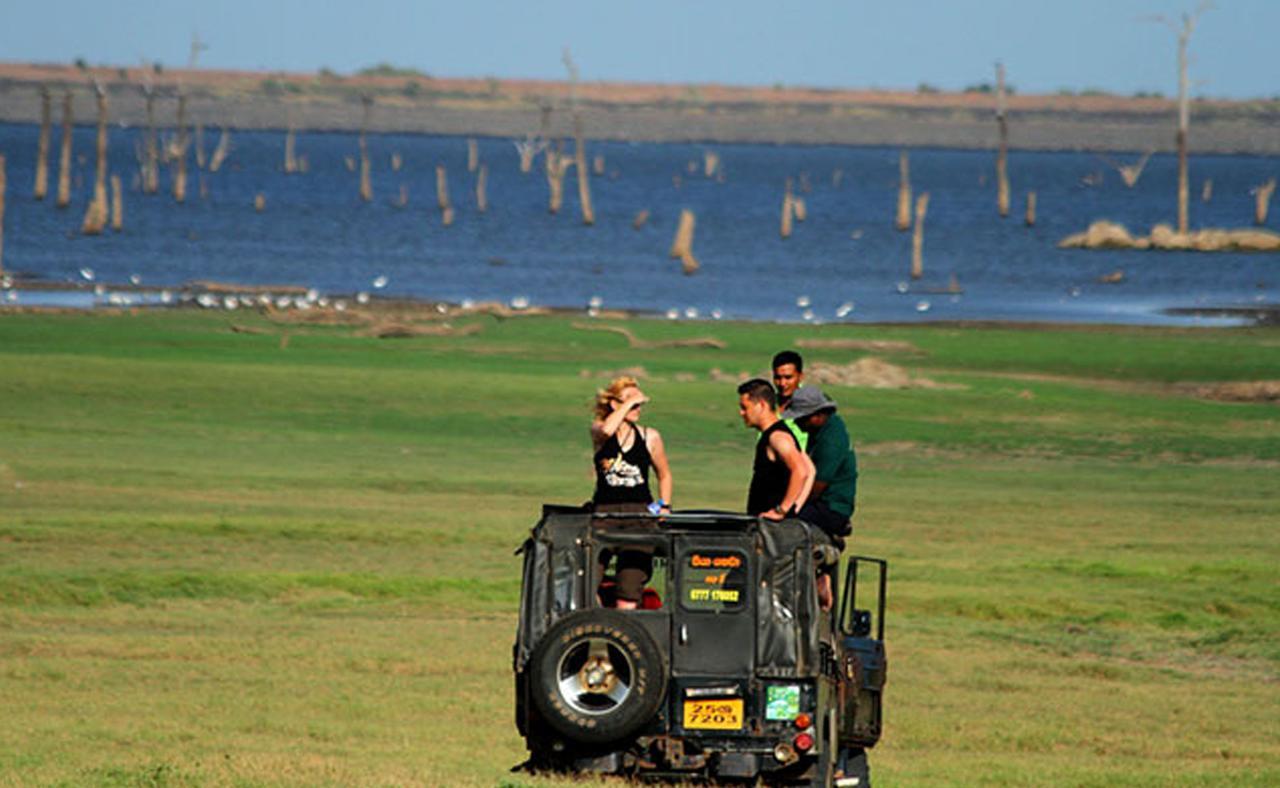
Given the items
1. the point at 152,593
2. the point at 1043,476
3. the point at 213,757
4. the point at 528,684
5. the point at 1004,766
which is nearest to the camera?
the point at 528,684

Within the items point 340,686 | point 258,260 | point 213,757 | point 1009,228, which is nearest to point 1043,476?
point 340,686

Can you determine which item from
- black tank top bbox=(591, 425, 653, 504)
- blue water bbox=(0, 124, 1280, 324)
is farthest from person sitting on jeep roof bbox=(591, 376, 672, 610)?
blue water bbox=(0, 124, 1280, 324)

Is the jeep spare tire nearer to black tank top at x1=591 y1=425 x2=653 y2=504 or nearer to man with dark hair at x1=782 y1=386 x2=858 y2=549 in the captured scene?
black tank top at x1=591 y1=425 x2=653 y2=504

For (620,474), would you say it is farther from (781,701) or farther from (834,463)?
(781,701)

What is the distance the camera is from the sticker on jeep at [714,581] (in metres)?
10.9

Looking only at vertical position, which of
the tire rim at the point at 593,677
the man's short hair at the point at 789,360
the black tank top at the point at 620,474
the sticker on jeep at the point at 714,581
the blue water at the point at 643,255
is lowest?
the tire rim at the point at 593,677

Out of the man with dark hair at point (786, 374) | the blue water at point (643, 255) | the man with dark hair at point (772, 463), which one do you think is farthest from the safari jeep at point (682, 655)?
the blue water at point (643, 255)

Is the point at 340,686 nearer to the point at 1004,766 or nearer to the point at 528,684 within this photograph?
the point at 1004,766

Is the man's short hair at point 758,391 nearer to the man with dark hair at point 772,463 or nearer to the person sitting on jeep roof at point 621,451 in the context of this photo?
the man with dark hair at point 772,463

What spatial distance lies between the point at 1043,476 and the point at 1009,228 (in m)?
102

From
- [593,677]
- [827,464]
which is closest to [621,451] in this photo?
[827,464]

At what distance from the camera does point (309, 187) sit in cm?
16812

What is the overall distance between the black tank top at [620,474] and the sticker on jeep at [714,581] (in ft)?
4.40

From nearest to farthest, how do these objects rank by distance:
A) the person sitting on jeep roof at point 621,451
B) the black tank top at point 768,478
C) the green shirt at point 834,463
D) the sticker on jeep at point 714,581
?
1. the sticker on jeep at point 714,581
2. the black tank top at point 768,478
3. the person sitting on jeep roof at point 621,451
4. the green shirt at point 834,463
